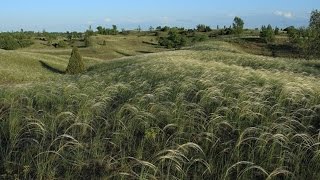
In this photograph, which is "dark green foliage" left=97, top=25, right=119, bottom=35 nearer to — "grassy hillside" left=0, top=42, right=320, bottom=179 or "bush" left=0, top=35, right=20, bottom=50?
"bush" left=0, top=35, right=20, bottom=50

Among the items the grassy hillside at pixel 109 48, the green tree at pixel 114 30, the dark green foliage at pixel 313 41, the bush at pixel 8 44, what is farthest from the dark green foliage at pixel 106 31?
the dark green foliage at pixel 313 41

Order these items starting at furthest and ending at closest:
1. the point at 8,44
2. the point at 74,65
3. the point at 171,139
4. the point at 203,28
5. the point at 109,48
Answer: the point at 203,28, the point at 8,44, the point at 109,48, the point at 74,65, the point at 171,139

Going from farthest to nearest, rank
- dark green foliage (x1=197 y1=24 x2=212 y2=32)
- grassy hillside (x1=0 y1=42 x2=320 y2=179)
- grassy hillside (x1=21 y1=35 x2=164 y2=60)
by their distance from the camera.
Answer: dark green foliage (x1=197 y1=24 x2=212 y2=32) < grassy hillside (x1=21 y1=35 x2=164 y2=60) < grassy hillside (x1=0 y1=42 x2=320 y2=179)

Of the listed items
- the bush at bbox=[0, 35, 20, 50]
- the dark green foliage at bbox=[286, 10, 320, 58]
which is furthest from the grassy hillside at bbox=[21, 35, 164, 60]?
the dark green foliage at bbox=[286, 10, 320, 58]

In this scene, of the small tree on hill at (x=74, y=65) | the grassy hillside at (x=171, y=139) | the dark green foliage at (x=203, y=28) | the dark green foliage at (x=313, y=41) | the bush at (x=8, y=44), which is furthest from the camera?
the dark green foliage at (x=203, y=28)

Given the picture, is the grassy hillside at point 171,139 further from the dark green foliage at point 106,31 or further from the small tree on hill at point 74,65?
the dark green foliage at point 106,31

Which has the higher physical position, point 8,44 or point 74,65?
point 74,65

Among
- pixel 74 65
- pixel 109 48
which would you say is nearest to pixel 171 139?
pixel 74 65

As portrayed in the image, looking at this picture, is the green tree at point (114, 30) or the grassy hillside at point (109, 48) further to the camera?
the green tree at point (114, 30)

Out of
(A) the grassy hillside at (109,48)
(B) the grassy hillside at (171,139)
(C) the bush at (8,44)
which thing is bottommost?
(A) the grassy hillside at (109,48)

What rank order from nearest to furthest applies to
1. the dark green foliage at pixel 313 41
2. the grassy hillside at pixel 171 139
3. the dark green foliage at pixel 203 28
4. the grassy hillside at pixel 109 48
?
1. the grassy hillside at pixel 171 139
2. the dark green foliage at pixel 313 41
3. the grassy hillside at pixel 109 48
4. the dark green foliage at pixel 203 28

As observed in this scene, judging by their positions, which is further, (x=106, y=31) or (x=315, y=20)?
(x=106, y=31)

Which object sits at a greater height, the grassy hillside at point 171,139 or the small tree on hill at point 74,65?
the grassy hillside at point 171,139

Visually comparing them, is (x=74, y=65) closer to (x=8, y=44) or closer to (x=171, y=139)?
(x=171, y=139)
